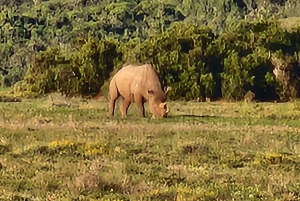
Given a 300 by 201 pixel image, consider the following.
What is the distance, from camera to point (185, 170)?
13.1 meters

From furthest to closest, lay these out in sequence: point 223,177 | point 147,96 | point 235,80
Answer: point 235,80 < point 147,96 < point 223,177

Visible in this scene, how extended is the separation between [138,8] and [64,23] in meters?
25.9

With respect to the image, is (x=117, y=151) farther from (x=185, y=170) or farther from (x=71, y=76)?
(x=71, y=76)

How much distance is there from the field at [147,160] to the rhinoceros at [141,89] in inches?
73.6

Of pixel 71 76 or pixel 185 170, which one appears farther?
pixel 71 76

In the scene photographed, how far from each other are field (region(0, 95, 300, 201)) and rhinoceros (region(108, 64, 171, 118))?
187 cm

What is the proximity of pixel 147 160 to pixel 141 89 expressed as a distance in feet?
38.1

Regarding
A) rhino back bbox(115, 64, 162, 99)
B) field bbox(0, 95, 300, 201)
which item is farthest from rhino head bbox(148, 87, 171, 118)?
field bbox(0, 95, 300, 201)

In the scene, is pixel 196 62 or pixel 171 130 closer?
pixel 171 130

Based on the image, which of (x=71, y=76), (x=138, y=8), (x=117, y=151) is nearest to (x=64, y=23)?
(x=138, y=8)

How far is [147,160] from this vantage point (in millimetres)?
14477

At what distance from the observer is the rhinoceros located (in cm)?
2531

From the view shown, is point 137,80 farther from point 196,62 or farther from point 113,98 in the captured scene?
point 196,62

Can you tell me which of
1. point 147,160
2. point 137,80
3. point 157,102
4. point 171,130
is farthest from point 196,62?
point 147,160
